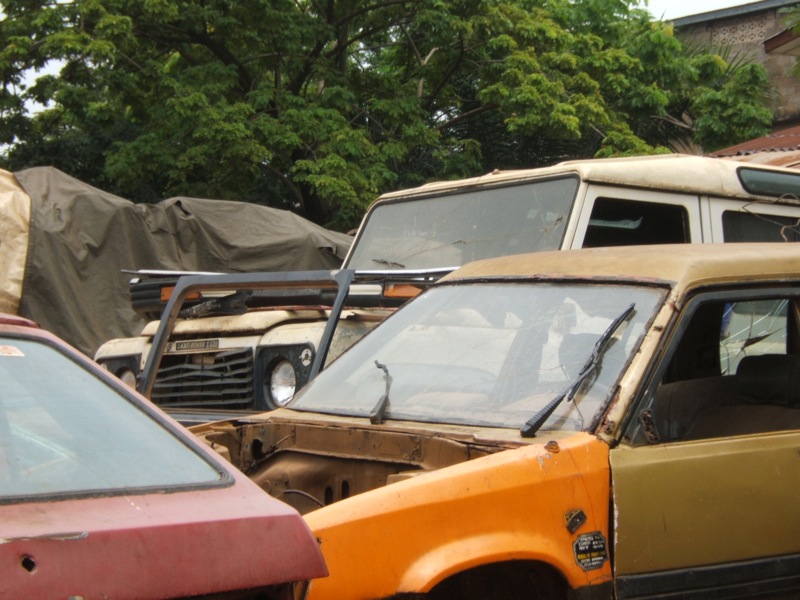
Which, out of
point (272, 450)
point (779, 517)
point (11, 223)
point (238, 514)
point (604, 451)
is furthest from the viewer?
point (11, 223)

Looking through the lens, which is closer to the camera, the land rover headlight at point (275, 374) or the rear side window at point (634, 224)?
the land rover headlight at point (275, 374)

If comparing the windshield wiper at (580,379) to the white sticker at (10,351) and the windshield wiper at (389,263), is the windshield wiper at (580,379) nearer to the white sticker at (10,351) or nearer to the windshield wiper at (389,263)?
the white sticker at (10,351)

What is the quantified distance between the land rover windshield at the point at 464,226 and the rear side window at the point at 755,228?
1032 millimetres

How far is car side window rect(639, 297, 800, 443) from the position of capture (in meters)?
3.79

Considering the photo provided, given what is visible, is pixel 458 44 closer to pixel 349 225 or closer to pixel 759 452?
pixel 349 225

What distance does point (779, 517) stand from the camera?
3.46 meters

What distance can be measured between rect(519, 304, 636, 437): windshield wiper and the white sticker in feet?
4.95

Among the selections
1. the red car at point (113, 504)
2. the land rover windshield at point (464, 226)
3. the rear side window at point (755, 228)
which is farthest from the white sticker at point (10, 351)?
the rear side window at point (755, 228)

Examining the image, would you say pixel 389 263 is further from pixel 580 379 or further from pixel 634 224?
pixel 580 379

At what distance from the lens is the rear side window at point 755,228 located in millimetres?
6242

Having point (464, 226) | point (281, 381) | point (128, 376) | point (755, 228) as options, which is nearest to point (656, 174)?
point (755, 228)

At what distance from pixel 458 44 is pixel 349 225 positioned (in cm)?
379

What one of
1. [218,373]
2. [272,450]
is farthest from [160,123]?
[272,450]

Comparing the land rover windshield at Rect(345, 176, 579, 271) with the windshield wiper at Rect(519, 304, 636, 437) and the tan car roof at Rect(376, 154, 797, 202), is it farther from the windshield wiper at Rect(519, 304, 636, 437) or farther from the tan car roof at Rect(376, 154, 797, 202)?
the windshield wiper at Rect(519, 304, 636, 437)
